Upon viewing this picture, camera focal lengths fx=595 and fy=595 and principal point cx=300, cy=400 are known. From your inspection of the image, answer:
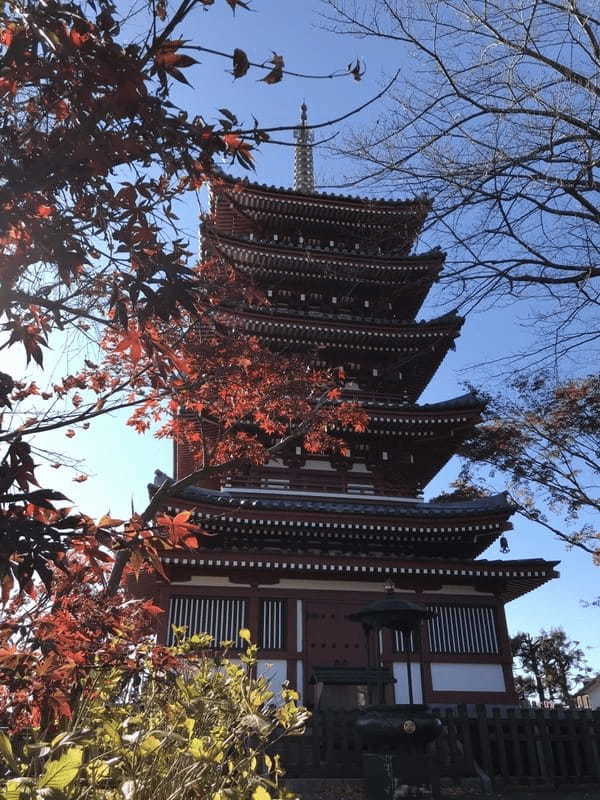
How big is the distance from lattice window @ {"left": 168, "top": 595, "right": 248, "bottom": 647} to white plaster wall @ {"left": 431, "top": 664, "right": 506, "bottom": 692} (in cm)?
408

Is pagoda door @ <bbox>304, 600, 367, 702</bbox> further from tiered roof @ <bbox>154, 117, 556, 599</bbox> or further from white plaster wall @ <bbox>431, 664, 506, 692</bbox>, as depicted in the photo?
white plaster wall @ <bbox>431, 664, 506, 692</bbox>

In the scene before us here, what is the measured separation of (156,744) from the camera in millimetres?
1980

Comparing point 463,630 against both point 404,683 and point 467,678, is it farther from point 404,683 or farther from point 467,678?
point 404,683

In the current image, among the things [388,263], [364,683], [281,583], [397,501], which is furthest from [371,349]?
[364,683]

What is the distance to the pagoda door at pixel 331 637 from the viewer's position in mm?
12117

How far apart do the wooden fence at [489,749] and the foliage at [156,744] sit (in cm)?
595

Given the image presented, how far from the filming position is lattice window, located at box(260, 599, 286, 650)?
12.2 m

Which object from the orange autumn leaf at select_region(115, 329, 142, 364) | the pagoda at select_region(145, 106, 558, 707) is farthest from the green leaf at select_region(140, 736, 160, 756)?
the pagoda at select_region(145, 106, 558, 707)

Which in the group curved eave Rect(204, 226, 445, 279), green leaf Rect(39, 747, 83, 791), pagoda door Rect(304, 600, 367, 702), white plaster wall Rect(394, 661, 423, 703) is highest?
curved eave Rect(204, 226, 445, 279)

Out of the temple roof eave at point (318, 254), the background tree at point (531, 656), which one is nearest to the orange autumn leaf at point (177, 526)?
the temple roof eave at point (318, 254)

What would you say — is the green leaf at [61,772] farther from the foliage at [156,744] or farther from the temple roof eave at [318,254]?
the temple roof eave at [318,254]

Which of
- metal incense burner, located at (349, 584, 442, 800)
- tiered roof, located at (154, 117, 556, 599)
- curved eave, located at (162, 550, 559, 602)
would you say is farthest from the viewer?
tiered roof, located at (154, 117, 556, 599)

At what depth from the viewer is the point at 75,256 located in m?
3.01

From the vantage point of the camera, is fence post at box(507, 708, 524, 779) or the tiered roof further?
the tiered roof
